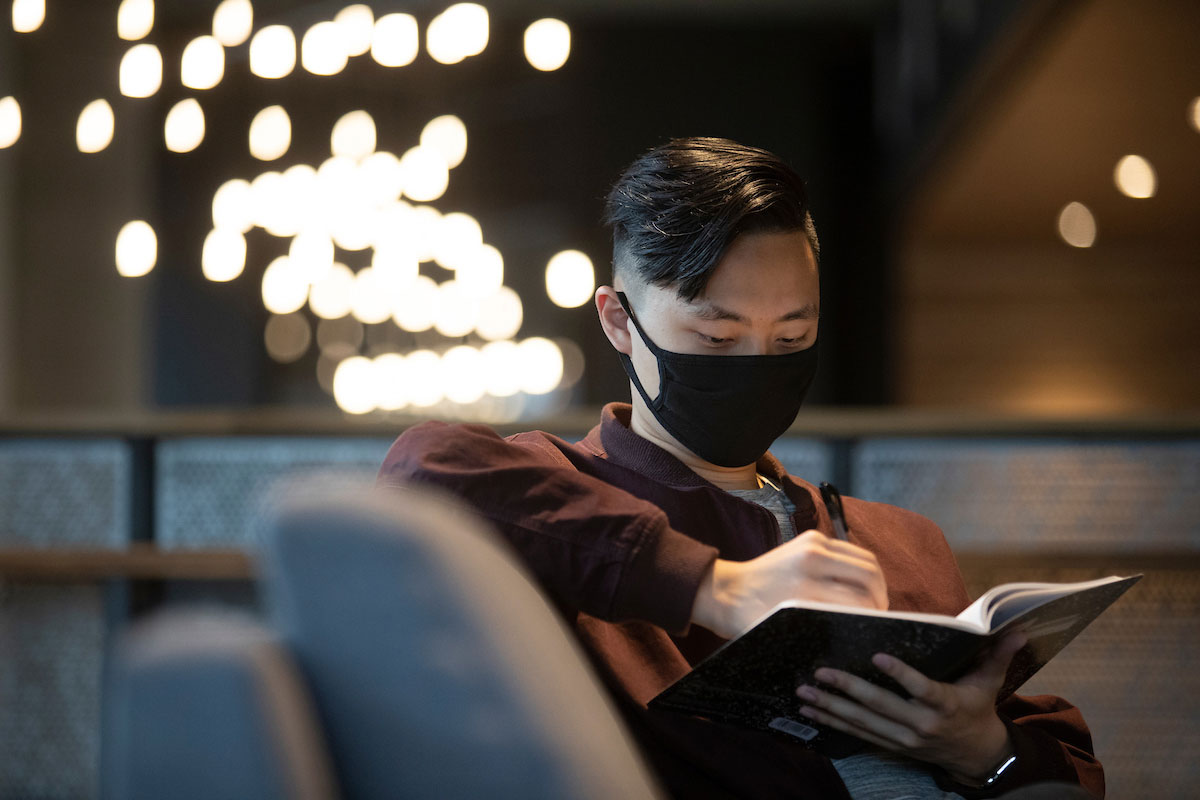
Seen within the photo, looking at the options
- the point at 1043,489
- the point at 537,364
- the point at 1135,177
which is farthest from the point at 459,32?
the point at 1135,177

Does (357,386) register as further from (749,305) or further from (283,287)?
(749,305)

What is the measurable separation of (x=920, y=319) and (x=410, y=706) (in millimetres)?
8042

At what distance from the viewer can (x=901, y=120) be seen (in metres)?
6.25

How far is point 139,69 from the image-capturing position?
3.12 m

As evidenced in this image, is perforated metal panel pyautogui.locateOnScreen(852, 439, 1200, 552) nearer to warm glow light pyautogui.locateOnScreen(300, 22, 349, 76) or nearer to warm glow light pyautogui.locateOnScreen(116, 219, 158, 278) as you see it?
warm glow light pyautogui.locateOnScreen(300, 22, 349, 76)

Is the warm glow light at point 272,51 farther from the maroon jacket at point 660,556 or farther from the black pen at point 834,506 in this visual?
the black pen at point 834,506

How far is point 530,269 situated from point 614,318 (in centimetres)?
677

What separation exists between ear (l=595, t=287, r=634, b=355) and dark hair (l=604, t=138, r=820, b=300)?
45 millimetres

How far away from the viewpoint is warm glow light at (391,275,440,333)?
19.1ft

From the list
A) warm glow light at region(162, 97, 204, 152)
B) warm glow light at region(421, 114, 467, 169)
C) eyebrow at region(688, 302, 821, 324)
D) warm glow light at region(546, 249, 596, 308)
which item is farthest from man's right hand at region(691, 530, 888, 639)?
warm glow light at region(546, 249, 596, 308)

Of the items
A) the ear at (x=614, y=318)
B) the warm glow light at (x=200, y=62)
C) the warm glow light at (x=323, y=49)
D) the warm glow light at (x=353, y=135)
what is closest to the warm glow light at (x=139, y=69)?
the warm glow light at (x=200, y=62)

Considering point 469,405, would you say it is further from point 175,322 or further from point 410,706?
point 410,706

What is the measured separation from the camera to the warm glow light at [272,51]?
3.40 meters

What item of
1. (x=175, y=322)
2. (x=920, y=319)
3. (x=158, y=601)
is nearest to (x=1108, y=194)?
(x=920, y=319)
